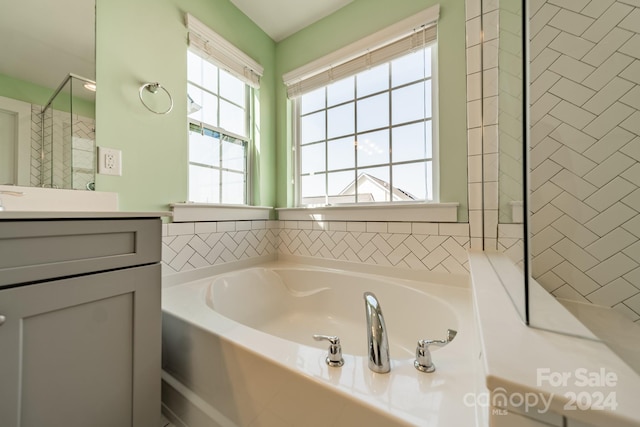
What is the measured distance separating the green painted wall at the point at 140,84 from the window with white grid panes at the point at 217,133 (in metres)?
0.12

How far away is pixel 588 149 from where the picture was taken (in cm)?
109

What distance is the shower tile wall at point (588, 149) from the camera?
94cm

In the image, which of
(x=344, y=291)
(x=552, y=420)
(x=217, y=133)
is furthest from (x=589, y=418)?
(x=217, y=133)

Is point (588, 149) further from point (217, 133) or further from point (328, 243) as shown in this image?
point (217, 133)

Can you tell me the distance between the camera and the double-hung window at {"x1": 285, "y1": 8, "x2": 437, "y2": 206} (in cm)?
165

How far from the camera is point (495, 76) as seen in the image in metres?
1.29

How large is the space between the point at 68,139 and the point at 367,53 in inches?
73.0

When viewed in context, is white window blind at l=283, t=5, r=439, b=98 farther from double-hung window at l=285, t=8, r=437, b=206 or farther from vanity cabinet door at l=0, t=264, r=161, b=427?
vanity cabinet door at l=0, t=264, r=161, b=427

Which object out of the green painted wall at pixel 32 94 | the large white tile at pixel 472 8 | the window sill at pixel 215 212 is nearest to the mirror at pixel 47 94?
the green painted wall at pixel 32 94

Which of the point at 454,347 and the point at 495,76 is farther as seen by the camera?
the point at 495,76

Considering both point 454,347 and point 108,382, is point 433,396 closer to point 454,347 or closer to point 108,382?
point 454,347

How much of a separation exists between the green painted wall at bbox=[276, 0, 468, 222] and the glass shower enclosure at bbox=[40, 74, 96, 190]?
1.57 metres

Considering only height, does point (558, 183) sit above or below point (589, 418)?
above

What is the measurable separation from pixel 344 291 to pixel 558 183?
129 cm
